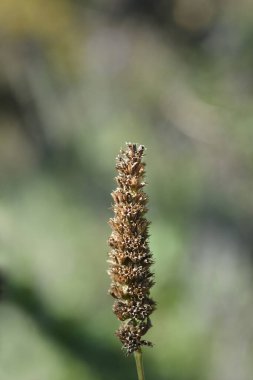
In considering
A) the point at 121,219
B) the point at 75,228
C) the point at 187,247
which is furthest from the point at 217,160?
the point at 121,219

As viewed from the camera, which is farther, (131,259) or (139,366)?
(131,259)

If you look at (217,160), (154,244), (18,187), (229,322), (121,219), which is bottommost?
(121,219)

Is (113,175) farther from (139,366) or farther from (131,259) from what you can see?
(139,366)

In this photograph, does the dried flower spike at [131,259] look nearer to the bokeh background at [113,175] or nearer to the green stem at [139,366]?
the green stem at [139,366]

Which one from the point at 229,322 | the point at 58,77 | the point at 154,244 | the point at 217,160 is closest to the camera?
the point at 229,322

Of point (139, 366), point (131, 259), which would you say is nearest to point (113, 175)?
point (131, 259)

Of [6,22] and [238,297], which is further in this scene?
[6,22]

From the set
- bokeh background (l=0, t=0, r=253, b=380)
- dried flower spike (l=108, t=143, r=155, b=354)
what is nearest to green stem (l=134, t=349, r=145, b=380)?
dried flower spike (l=108, t=143, r=155, b=354)

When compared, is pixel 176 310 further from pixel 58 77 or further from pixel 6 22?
pixel 6 22
